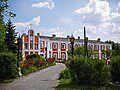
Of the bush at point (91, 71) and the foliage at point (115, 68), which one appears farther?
the foliage at point (115, 68)

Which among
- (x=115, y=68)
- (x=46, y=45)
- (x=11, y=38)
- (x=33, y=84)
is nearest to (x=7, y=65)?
(x=33, y=84)

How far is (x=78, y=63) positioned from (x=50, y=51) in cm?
6136

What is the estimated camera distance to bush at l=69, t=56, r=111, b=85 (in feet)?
49.5

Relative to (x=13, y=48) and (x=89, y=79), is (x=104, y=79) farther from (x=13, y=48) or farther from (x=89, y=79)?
(x=13, y=48)

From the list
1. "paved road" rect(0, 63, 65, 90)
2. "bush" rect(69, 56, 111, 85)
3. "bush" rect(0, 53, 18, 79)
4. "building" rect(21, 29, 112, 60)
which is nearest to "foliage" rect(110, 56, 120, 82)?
"bush" rect(69, 56, 111, 85)

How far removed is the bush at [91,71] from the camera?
49.5 feet

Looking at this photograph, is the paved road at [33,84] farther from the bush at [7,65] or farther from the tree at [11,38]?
the tree at [11,38]

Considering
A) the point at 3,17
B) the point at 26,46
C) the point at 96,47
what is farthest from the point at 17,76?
the point at 96,47

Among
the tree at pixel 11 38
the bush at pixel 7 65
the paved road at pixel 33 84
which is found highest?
the tree at pixel 11 38

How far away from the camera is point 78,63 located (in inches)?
619

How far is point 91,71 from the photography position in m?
15.3

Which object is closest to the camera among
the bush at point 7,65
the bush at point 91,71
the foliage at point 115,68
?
the bush at point 91,71

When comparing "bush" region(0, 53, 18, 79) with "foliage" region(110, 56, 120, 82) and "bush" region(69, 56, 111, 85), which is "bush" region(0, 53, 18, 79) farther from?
"foliage" region(110, 56, 120, 82)

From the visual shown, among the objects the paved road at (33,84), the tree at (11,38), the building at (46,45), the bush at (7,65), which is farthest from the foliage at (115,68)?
the building at (46,45)
